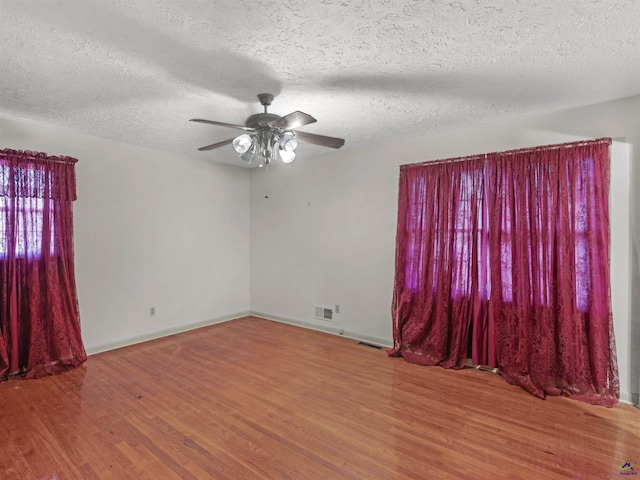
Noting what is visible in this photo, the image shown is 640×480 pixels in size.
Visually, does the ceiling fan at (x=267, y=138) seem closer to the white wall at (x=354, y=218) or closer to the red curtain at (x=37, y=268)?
the white wall at (x=354, y=218)

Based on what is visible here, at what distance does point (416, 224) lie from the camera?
379cm

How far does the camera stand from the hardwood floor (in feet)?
6.46

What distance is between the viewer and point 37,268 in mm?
3330

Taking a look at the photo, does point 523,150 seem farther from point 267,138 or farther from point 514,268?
point 267,138

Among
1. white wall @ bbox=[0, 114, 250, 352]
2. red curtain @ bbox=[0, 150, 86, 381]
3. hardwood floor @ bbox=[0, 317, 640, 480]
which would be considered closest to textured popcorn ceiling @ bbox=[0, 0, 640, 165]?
red curtain @ bbox=[0, 150, 86, 381]

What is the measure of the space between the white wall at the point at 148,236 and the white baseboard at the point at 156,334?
0.01m

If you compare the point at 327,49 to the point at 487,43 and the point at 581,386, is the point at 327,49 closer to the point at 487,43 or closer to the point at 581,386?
the point at 487,43

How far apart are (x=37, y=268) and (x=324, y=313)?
3.29 metres

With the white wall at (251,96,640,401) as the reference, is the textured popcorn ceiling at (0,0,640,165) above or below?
above

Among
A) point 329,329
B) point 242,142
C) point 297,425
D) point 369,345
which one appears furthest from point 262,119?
point 329,329

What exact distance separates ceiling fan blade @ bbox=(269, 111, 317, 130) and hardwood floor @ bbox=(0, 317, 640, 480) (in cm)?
215

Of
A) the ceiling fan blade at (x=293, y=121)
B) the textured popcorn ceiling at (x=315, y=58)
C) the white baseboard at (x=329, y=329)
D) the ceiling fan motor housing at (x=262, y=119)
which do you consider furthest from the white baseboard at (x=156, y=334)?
the ceiling fan blade at (x=293, y=121)

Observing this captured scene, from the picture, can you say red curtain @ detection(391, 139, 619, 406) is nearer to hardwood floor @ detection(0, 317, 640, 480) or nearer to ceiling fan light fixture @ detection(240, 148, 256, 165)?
hardwood floor @ detection(0, 317, 640, 480)

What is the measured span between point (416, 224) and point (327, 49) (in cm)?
223
